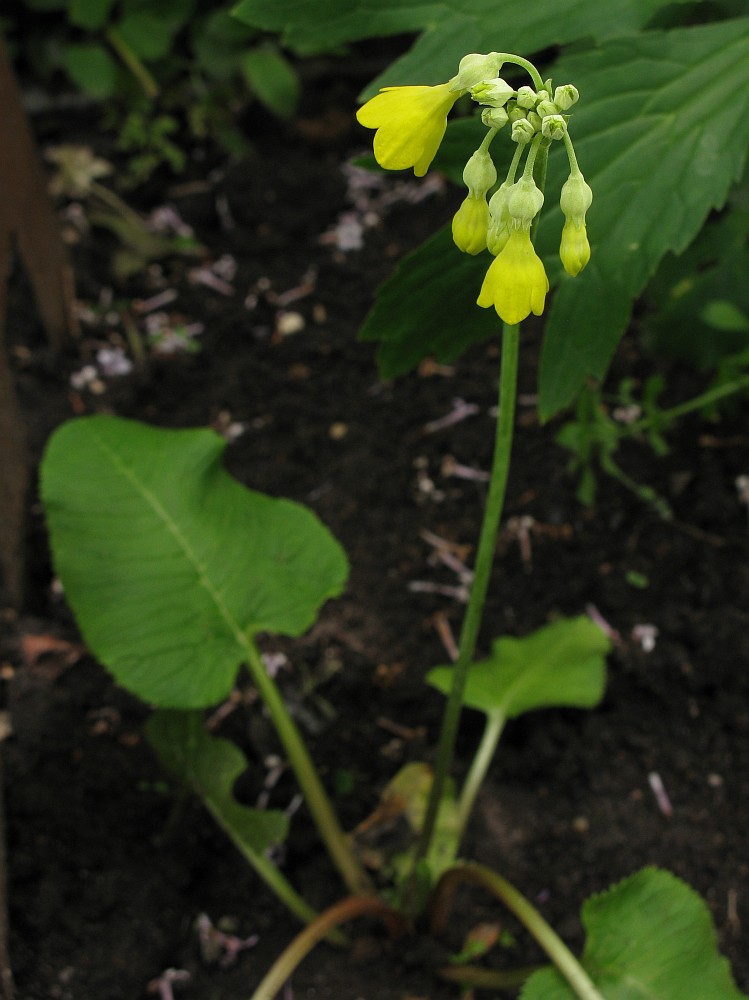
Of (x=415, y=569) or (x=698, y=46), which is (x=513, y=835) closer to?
(x=415, y=569)

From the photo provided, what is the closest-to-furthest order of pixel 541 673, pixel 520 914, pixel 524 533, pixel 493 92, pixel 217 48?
pixel 493 92, pixel 520 914, pixel 541 673, pixel 524 533, pixel 217 48

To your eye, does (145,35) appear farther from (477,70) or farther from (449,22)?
(477,70)

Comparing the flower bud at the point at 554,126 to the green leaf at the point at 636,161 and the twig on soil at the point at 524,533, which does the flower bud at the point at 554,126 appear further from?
the twig on soil at the point at 524,533

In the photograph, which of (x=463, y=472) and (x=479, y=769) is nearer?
(x=479, y=769)

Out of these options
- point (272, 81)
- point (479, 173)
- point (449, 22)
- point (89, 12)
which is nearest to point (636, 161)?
point (449, 22)

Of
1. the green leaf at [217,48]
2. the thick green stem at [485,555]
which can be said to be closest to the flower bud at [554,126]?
the thick green stem at [485,555]

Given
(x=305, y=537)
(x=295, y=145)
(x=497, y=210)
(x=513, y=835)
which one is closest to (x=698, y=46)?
(x=497, y=210)
